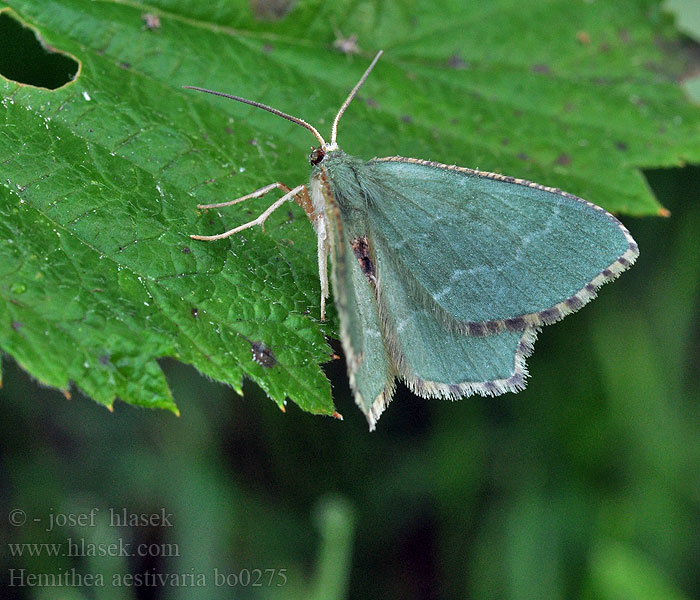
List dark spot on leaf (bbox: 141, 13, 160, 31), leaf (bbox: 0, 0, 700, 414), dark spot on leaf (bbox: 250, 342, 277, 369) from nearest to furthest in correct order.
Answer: leaf (bbox: 0, 0, 700, 414) → dark spot on leaf (bbox: 250, 342, 277, 369) → dark spot on leaf (bbox: 141, 13, 160, 31)

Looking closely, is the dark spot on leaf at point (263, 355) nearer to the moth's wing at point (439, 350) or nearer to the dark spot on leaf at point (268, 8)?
the moth's wing at point (439, 350)

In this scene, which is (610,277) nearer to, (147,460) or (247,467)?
(247,467)

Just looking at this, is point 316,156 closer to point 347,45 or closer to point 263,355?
point 263,355

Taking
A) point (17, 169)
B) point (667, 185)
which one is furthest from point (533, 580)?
point (17, 169)

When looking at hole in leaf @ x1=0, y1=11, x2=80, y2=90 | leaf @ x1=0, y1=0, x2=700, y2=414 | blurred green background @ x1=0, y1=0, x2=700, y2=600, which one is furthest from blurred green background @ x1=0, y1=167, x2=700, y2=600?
hole in leaf @ x1=0, y1=11, x2=80, y2=90

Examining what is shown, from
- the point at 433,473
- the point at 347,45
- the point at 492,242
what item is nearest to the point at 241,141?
the point at 347,45

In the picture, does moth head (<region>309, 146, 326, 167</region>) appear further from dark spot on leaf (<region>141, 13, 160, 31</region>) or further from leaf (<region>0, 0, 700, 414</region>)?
dark spot on leaf (<region>141, 13, 160, 31</region>)

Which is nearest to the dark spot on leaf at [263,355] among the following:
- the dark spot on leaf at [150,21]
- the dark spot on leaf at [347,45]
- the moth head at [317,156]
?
the moth head at [317,156]
